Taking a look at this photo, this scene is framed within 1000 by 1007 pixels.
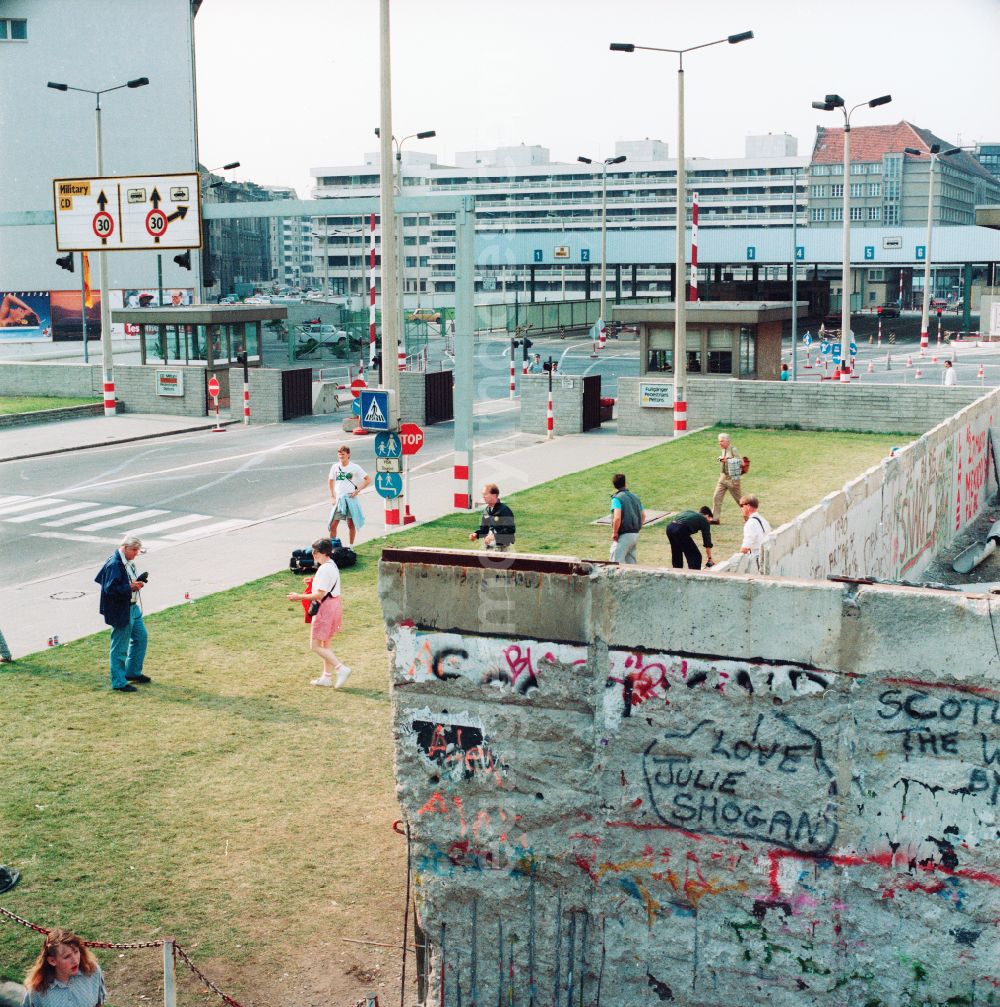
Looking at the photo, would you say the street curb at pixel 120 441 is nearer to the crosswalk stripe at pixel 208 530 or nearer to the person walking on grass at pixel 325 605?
the crosswalk stripe at pixel 208 530

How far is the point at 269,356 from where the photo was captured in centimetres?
6488

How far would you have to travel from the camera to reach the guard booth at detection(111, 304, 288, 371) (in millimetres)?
39969

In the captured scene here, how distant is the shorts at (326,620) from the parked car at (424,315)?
46148 mm

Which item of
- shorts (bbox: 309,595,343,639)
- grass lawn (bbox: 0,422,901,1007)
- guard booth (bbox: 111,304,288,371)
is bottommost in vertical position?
grass lawn (bbox: 0,422,901,1007)

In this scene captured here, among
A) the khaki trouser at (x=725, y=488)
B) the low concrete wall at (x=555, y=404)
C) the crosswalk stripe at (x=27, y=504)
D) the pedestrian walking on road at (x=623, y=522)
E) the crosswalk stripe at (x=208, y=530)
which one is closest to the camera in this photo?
the pedestrian walking on road at (x=623, y=522)

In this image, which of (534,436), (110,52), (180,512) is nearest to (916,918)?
(180,512)

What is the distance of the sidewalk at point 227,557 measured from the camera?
54.6ft

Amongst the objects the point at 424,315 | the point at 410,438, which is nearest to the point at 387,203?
the point at 410,438

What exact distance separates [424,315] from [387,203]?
145ft

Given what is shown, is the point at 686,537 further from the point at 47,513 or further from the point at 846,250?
the point at 846,250

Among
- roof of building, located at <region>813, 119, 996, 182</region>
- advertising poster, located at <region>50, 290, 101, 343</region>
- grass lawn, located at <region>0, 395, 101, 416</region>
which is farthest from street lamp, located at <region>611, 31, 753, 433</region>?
Answer: roof of building, located at <region>813, 119, 996, 182</region>

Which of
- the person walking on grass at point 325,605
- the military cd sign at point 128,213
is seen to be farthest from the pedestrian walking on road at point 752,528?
the military cd sign at point 128,213

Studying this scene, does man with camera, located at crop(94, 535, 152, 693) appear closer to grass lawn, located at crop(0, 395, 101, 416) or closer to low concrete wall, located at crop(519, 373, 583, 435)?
low concrete wall, located at crop(519, 373, 583, 435)

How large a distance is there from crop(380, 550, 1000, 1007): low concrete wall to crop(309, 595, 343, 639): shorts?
222 inches
